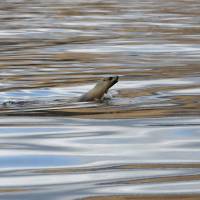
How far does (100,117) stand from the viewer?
7398mm

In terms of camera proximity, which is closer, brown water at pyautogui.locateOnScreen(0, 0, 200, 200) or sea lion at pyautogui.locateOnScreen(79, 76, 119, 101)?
brown water at pyautogui.locateOnScreen(0, 0, 200, 200)

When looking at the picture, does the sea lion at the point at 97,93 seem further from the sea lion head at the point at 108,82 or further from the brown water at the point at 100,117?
the brown water at the point at 100,117

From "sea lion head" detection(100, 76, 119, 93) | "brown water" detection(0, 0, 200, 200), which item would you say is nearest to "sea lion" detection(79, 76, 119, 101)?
"sea lion head" detection(100, 76, 119, 93)

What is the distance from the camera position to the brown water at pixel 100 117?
4.79 metres

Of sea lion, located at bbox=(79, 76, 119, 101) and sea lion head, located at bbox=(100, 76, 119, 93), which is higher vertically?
sea lion head, located at bbox=(100, 76, 119, 93)

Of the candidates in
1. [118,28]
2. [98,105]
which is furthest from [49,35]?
[98,105]

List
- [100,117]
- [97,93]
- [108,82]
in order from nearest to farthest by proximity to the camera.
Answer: [100,117], [97,93], [108,82]

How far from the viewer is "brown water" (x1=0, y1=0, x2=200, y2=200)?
4785 mm

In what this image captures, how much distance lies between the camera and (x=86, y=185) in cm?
470

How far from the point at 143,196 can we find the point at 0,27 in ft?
49.2

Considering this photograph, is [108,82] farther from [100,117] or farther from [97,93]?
[100,117]

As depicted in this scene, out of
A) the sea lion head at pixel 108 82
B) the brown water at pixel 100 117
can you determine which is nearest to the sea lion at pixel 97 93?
the sea lion head at pixel 108 82

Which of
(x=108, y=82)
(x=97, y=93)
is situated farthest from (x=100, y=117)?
(x=108, y=82)

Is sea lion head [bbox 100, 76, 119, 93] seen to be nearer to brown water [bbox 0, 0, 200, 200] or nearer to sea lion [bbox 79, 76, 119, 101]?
sea lion [bbox 79, 76, 119, 101]
